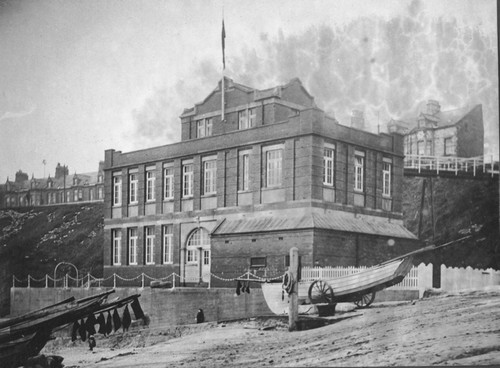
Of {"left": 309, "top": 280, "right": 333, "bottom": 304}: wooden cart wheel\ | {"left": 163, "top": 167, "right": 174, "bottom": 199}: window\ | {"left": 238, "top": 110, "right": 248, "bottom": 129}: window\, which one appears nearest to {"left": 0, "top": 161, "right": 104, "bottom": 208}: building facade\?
{"left": 163, "top": 167, "right": 174, "bottom": 199}: window\

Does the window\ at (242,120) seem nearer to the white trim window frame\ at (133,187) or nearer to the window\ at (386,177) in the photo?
the white trim window frame\ at (133,187)

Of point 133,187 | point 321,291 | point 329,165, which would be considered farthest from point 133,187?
point 321,291

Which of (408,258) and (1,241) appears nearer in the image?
(408,258)

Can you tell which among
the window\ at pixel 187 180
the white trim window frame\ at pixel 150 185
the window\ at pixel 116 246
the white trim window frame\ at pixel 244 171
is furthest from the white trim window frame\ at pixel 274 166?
the window\ at pixel 116 246

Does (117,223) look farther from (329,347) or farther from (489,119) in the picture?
(489,119)

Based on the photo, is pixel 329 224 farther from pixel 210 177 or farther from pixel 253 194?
pixel 210 177

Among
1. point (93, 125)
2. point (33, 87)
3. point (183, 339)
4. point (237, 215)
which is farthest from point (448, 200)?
point (33, 87)

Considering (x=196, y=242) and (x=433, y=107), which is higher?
(x=433, y=107)
